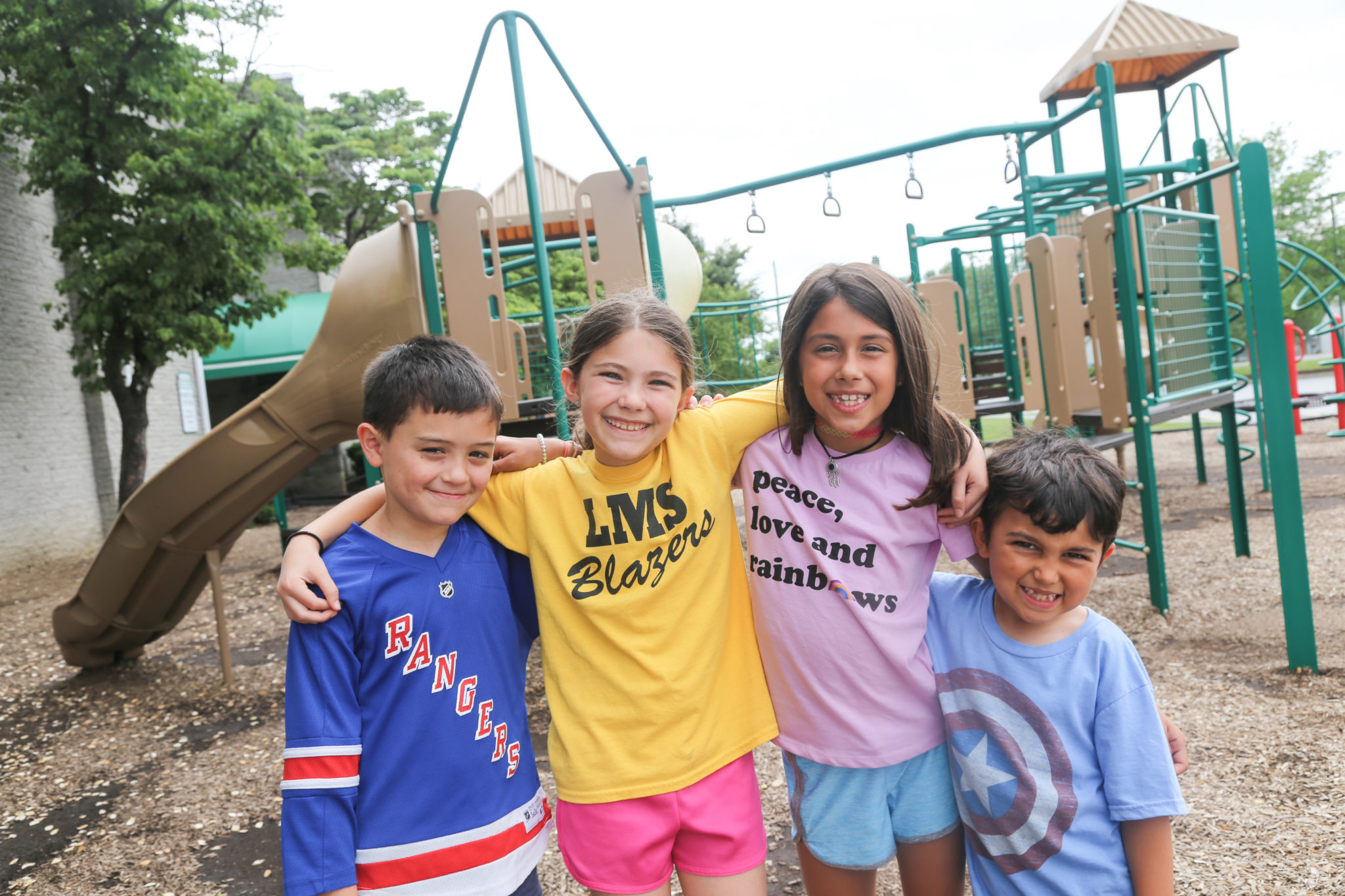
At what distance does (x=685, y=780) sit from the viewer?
1.48 m

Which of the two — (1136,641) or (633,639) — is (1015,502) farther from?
(1136,641)

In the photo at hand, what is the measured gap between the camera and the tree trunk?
406 inches

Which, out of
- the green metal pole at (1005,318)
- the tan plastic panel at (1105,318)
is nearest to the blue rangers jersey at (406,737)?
the tan plastic panel at (1105,318)

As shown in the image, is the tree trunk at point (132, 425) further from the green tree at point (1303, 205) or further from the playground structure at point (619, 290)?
the green tree at point (1303, 205)

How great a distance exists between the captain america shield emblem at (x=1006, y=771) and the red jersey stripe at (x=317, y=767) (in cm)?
111

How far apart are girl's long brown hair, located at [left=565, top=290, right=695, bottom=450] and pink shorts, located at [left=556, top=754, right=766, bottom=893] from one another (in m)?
0.73

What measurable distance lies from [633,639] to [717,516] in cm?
31

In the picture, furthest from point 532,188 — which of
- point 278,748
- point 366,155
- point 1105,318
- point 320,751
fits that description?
point 366,155

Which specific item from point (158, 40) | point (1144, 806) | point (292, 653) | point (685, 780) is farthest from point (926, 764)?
point (158, 40)

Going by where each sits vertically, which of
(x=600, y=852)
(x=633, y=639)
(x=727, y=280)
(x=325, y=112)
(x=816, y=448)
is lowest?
(x=600, y=852)

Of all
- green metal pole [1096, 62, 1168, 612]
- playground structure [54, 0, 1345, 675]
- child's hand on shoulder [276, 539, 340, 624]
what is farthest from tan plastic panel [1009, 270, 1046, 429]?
child's hand on shoulder [276, 539, 340, 624]

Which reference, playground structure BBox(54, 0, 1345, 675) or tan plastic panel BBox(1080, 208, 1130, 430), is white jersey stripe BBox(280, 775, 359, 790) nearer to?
playground structure BBox(54, 0, 1345, 675)

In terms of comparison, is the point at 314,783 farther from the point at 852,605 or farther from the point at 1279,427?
the point at 1279,427

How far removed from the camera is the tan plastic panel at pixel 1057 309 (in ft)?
17.7
